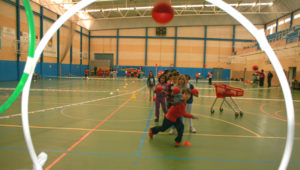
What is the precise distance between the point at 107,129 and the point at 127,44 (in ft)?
118

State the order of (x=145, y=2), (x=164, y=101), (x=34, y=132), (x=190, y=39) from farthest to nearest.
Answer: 1. (x=190, y=39)
2. (x=145, y=2)
3. (x=164, y=101)
4. (x=34, y=132)

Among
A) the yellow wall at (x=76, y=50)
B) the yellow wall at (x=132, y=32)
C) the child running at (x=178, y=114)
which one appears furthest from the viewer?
the yellow wall at (x=132, y=32)

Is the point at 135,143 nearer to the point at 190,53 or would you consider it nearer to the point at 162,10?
the point at 162,10

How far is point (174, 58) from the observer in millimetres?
39438

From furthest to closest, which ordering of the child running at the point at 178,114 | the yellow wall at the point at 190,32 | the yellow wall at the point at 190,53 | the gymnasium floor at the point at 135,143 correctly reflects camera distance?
the yellow wall at the point at 190,53, the yellow wall at the point at 190,32, the child running at the point at 178,114, the gymnasium floor at the point at 135,143

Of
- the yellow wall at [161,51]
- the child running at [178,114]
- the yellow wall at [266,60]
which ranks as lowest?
the child running at [178,114]

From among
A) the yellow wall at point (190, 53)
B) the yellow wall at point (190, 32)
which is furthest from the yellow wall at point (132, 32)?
the yellow wall at point (190, 53)

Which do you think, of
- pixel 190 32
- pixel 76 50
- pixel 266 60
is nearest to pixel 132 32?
pixel 76 50

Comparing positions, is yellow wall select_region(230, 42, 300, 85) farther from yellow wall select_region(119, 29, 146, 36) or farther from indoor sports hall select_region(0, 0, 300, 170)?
yellow wall select_region(119, 29, 146, 36)

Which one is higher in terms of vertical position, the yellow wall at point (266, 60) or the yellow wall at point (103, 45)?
the yellow wall at point (103, 45)

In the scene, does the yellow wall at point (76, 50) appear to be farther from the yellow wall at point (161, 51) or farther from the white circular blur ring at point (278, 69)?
the white circular blur ring at point (278, 69)

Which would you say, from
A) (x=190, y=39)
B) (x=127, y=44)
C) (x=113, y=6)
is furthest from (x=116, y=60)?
(x=190, y=39)

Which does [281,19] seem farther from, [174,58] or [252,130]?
[252,130]

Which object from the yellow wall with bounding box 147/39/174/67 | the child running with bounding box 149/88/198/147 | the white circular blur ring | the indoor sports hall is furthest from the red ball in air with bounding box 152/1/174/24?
the yellow wall with bounding box 147/39/174/67
